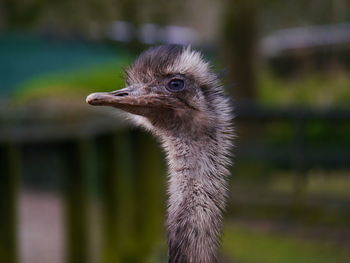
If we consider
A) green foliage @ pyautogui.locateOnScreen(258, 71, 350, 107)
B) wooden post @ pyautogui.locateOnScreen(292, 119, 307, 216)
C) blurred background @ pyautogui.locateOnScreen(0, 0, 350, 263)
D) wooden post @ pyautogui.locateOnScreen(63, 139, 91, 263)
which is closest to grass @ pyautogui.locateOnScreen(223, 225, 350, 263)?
blurred background @ pyautogui.locateOnScreen(0, 0, 350, 263)

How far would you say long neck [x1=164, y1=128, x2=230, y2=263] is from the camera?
109 inches

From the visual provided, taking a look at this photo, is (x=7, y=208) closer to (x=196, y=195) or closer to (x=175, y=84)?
(x=175, y=84)

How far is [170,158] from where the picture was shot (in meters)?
2.97

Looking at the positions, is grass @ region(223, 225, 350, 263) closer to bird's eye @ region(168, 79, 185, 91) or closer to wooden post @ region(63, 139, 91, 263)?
wooden post @ region(63, 139, 91, 263)

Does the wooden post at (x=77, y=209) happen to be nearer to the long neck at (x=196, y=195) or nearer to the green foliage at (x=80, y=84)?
the long neck at (x=196, y=195)

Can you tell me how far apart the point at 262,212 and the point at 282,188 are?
298 millimetres

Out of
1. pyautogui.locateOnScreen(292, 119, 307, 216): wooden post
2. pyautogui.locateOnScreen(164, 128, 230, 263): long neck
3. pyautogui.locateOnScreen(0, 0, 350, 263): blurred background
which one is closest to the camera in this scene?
pyautogui.locateOnScreen(164, 128, 230, 263): long neck

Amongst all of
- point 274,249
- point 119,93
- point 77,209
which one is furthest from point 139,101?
point 274,249

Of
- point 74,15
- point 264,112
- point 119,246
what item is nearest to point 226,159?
point 119,246

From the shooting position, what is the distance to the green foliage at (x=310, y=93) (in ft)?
35.7

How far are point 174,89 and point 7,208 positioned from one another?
1.51 m

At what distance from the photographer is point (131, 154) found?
6371mm

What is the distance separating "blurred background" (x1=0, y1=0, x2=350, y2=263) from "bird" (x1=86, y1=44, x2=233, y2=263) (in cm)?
23

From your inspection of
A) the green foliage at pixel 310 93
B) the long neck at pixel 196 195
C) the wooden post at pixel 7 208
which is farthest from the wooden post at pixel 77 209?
the green foliage at pixel 310 93
